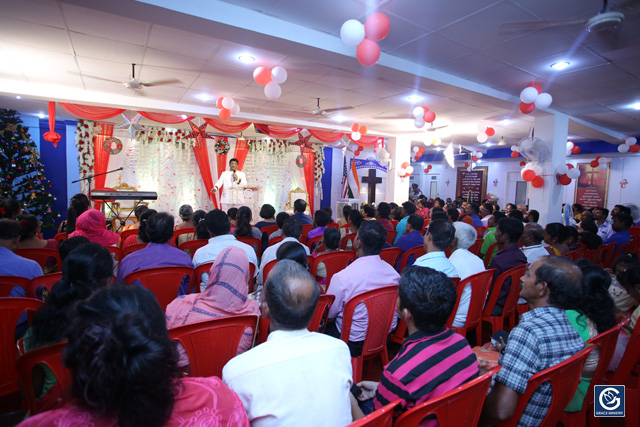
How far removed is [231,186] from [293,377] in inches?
317

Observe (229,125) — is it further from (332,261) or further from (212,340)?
(212,340)

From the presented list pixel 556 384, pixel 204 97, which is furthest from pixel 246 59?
pixel 556 384

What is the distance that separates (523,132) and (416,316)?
977cm

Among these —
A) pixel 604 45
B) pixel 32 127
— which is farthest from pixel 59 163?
pixel 604 45

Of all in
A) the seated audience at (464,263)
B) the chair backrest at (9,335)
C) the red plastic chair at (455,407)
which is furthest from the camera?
the seated audience at (464,263)

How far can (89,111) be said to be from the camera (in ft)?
19.8

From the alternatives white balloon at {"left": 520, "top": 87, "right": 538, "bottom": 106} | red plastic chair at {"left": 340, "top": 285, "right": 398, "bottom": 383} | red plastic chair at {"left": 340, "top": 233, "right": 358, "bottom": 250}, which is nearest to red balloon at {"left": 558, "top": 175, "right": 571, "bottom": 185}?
white balloon at {"left": 520, "top": 87, "right": 538, "bottom": 106}

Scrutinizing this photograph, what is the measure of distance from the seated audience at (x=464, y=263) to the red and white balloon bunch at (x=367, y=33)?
177 cm

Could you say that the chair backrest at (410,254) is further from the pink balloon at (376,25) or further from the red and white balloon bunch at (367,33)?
the pink balloon at (376,25)

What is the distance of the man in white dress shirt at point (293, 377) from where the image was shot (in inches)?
38.6

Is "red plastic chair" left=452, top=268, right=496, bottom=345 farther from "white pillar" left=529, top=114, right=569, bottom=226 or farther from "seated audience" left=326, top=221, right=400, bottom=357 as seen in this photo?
Answer: "white pillar" left=529, top=114, right=569, bottom=226

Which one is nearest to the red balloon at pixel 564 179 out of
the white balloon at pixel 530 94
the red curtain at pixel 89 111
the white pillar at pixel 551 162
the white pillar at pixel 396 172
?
the white pillar at pixel 551 162

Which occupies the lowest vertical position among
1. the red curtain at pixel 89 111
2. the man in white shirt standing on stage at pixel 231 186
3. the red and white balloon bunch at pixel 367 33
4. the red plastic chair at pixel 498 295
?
the red plastic chair at pixel 498 295

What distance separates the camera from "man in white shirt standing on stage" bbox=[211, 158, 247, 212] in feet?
28.3
